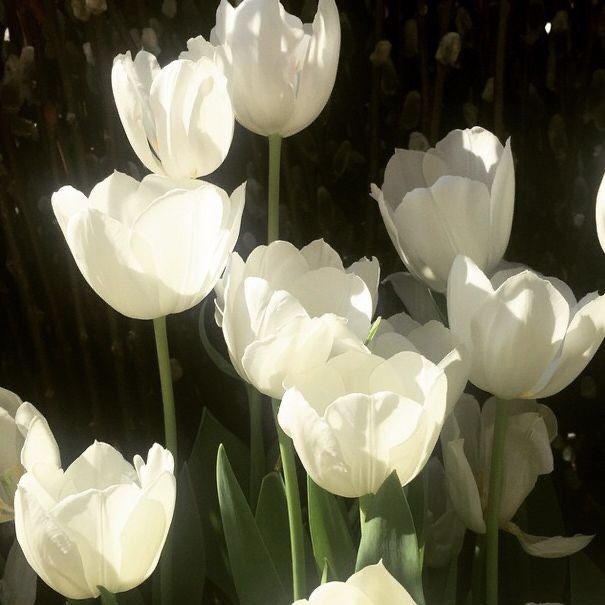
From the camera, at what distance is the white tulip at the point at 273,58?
0.55 meters

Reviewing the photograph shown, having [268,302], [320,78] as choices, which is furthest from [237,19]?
[268,302]

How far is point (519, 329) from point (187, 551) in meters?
0.29

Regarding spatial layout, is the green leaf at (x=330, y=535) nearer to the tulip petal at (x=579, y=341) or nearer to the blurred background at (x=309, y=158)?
the tulip petal at (x=579, y=341)

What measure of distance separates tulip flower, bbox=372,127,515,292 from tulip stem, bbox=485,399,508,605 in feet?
0.32

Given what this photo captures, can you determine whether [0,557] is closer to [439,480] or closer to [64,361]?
[64,361]

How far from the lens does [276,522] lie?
598mm

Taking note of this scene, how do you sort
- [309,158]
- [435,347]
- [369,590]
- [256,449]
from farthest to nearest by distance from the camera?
[309,158]
[256,449]
[435,347]
[369,590]

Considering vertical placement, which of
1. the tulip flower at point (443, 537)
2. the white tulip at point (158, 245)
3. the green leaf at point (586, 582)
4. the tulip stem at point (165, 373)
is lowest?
the green leaf at point (586, 582)

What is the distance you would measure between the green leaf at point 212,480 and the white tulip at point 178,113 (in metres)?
0.21

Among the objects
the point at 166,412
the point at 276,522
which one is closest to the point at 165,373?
the point at 166,412

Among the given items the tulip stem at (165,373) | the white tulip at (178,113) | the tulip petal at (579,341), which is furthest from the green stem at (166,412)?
the tulip petal at (579,341)

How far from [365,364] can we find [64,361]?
47 centimetres

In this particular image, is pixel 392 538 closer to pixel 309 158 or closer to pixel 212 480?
pixel 212 480

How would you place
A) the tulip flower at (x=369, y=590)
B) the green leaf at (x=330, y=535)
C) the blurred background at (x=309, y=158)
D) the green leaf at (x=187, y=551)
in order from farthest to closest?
1. the blurred background at (x=309, y=158)
2. the green leaf at (x=187, y=551)
3. the green leaf at (x=330, y=535)
4. the tulip flower at (x=369, y=590)
